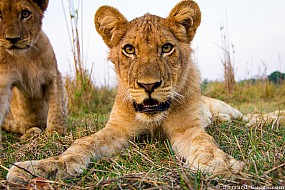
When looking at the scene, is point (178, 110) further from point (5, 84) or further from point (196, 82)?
point (5, 84)

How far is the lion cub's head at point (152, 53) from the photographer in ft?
8.29

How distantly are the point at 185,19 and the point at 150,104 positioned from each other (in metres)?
0.86

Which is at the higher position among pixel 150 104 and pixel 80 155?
pixel 150 104

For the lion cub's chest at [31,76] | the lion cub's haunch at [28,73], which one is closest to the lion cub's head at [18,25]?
the lion cub's haunch at [28,73]

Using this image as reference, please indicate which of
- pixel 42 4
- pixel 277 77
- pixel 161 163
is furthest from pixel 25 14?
pixel 277 77

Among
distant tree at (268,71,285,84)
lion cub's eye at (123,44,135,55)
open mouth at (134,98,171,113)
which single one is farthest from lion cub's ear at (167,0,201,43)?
distant tree at (268,71,285,84)

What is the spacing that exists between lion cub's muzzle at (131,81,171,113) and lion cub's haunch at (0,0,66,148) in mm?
1445

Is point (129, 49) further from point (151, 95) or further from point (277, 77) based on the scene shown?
point (277, 77)

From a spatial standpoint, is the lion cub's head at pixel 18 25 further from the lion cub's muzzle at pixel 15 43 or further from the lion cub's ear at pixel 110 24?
the lion cub's ear at pixel 110 24

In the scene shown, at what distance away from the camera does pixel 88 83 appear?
7406 millimetres

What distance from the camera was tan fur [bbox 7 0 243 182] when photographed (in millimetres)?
2363

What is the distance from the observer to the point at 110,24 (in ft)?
10.3

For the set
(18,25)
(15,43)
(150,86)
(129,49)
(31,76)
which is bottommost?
(150,86)

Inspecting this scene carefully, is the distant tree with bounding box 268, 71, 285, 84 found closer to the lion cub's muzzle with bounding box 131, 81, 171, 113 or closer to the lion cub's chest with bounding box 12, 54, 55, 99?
the lion cub's chest with bounding box 12, 54, 55, 99
